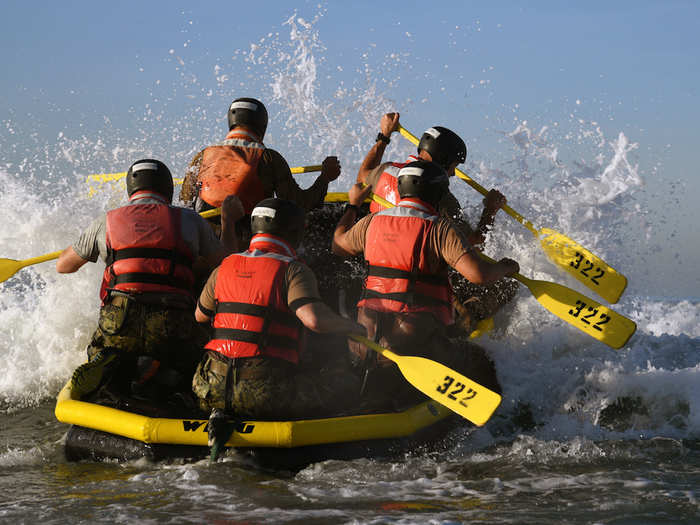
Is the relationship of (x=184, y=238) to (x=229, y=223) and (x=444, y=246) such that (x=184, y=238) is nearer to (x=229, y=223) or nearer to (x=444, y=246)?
(x=229, y=223)

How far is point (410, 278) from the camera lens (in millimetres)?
5660

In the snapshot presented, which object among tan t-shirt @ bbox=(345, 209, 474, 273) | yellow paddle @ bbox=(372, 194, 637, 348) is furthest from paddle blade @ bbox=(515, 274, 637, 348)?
tan t-shirt @ bbox=(345, 209, 474, 273)

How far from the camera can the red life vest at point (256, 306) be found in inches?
197

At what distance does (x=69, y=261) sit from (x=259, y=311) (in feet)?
5.85

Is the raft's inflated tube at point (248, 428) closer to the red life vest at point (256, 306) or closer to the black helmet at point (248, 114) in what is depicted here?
the red life vest at point (256, 306)

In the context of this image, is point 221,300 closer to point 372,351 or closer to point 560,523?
point 372,351

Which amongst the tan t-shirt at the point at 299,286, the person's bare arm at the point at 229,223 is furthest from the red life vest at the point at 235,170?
the tan t-shirt at the point at 299,286

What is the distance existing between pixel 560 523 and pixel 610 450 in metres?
1.88

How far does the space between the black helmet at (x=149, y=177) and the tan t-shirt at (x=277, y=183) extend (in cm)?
147

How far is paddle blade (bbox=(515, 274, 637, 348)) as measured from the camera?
Result: 20.9ft

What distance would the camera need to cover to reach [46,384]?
27.7ft

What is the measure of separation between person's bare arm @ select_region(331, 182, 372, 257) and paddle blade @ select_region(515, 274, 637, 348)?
4.36ft

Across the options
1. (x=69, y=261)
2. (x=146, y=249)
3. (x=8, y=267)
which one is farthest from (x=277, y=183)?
(x=8, y=267)

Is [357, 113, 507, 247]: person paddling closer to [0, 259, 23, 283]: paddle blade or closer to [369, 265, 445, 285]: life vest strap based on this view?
[369, 265, 445, 285]: life vest strap
